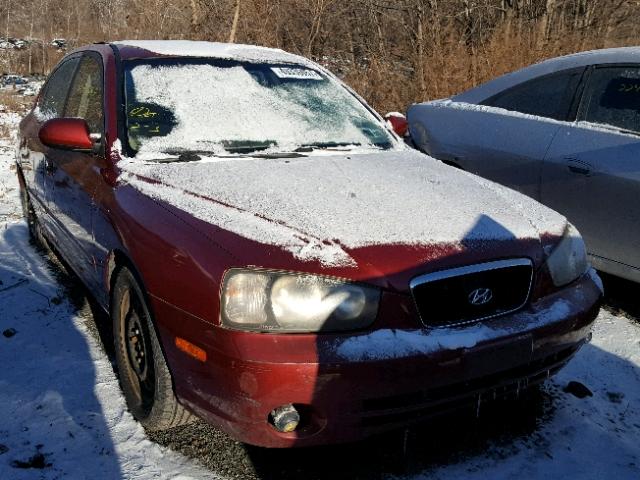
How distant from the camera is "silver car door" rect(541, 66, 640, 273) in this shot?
11.1 ft

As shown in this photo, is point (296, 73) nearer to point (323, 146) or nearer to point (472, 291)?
point (323, 146)

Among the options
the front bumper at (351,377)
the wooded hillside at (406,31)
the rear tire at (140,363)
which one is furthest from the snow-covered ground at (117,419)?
the wooded hillside at (406,31)

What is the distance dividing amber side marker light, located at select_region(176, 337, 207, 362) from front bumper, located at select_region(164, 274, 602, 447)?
1.2 inches

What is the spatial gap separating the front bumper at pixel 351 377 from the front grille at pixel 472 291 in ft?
0.14

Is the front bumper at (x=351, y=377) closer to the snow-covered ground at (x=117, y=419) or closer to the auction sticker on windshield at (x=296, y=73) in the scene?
the snow-covered ground at (x=117, y=419)

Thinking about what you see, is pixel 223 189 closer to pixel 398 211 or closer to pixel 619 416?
pixel 398 211

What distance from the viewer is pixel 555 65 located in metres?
4.04

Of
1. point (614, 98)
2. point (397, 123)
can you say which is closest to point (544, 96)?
point (614, 98)

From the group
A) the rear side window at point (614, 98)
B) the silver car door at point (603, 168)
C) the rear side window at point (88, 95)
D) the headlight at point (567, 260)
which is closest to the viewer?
the headlight at point (567, 260)

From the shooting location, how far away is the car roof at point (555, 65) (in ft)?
12.2

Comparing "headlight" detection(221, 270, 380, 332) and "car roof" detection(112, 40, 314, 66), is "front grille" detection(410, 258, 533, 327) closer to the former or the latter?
"headlight" detection(221, 270, 380, 332)

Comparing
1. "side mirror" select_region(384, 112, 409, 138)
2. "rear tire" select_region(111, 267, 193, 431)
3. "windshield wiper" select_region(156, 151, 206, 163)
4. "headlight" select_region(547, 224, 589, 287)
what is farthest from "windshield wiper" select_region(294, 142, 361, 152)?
"headlight" select_region(547, 224, 589, 287)

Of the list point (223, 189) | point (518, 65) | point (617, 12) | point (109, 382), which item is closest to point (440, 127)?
point (223, 189)

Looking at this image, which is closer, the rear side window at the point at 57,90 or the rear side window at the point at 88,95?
the rear side window at the point at 88,95
